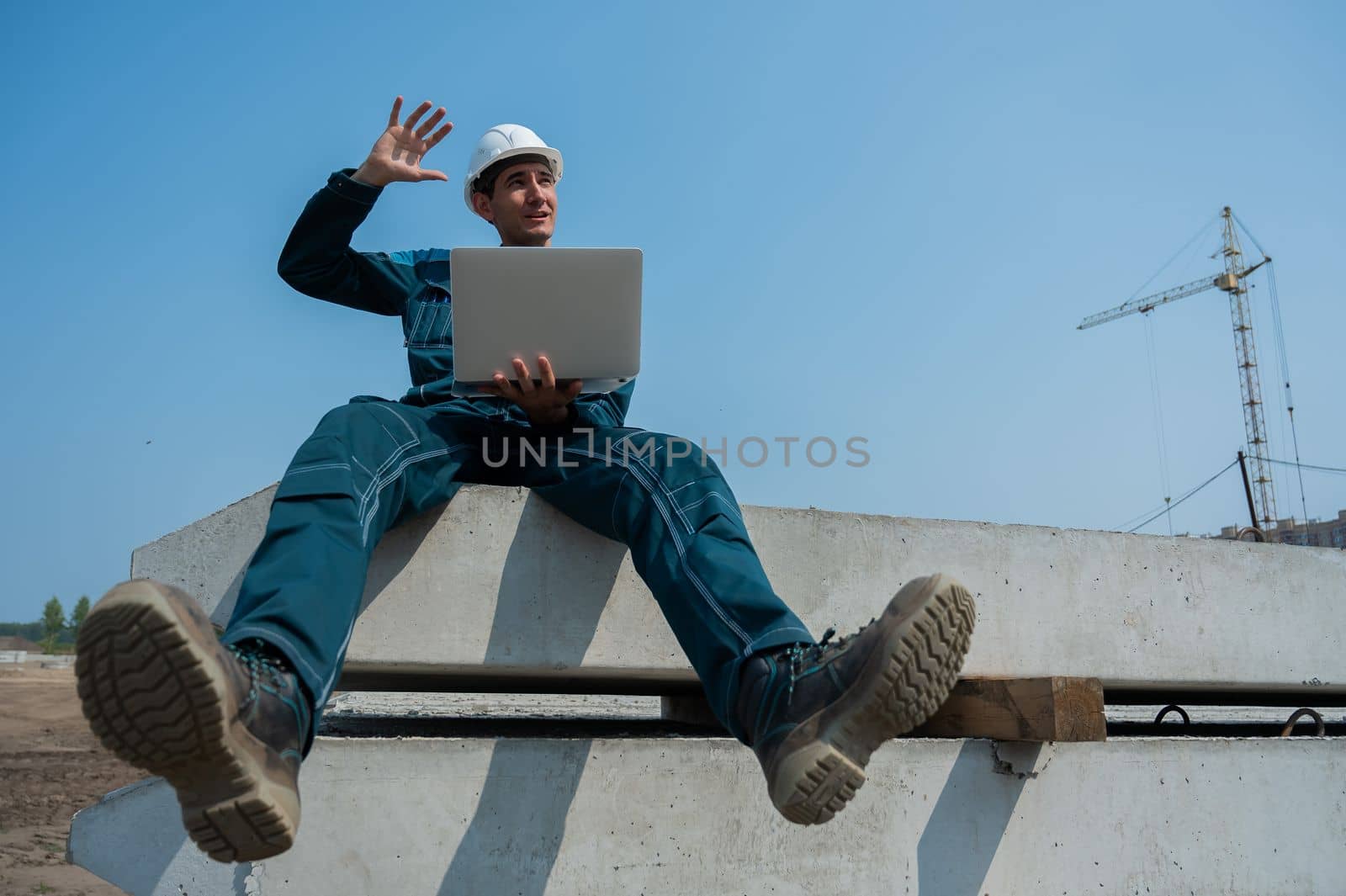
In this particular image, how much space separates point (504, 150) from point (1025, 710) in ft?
6.59

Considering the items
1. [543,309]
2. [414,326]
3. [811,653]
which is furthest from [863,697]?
[414,326]

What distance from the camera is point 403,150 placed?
2.51m

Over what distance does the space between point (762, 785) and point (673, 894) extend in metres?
0.30

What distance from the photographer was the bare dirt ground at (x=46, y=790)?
4266mm

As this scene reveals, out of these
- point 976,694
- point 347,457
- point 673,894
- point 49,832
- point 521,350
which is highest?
point 521,350

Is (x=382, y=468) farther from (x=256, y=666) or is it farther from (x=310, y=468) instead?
(x=256, y=666)

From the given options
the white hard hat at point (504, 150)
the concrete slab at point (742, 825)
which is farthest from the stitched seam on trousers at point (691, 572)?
the white hard hat at point (504, 150)

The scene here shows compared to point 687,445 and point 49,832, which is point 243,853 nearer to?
point 687,445

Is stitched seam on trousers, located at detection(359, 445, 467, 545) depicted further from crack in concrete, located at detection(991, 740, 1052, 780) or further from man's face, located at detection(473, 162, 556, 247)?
crack in concrete, located at detection(991, 740, 1052, 780)

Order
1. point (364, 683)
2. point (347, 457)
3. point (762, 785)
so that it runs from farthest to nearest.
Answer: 1. point (364, 683)
2. point (762, 785)
3. point (347, 457)

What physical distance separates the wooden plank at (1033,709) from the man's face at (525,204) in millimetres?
1655

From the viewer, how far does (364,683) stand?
8.52 ft

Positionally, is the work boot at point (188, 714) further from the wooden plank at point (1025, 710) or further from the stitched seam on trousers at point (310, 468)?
the wooden plank at point (1025, 710)

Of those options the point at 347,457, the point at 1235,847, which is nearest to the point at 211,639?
the point at 347,457
